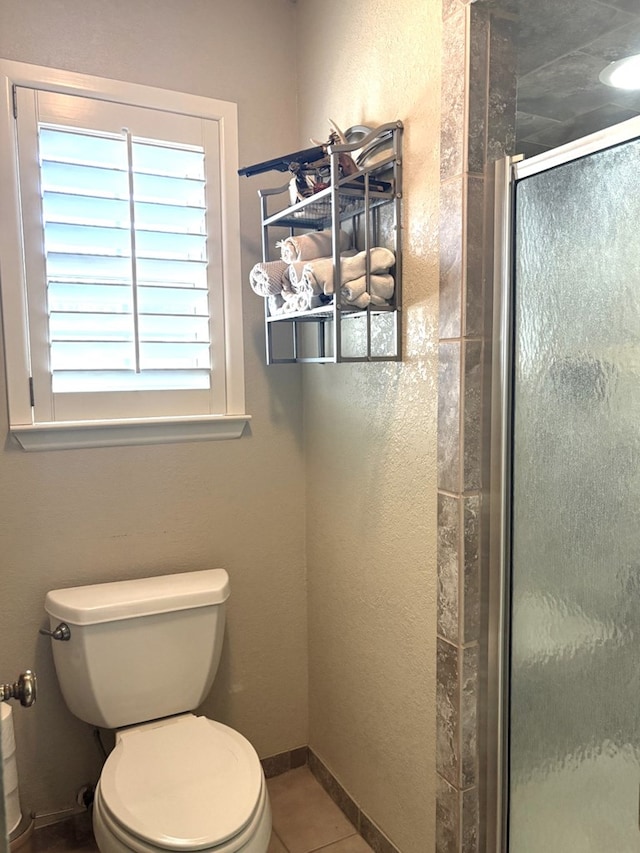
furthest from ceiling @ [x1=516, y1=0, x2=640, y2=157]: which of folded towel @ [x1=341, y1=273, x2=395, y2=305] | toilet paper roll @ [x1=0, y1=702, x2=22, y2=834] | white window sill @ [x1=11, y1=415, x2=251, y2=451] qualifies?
toilet paper roll @ [x1=0, y1=702, x2=22, y2=834]

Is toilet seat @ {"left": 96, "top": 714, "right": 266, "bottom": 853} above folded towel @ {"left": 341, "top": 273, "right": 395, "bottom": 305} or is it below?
below

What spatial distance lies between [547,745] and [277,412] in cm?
123

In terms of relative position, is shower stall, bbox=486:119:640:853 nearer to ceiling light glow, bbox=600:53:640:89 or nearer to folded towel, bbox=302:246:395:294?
folded towel, bbox=302:246:395:294

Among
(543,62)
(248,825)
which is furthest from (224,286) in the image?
(248,825)

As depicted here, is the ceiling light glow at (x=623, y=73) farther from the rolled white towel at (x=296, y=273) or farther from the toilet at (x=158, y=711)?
the toilet at (x=158, y=711)

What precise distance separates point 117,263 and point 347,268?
725 mm

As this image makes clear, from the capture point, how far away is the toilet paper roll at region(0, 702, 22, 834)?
1.61 m

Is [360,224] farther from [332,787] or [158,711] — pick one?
[332,787]

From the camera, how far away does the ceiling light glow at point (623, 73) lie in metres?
1.78

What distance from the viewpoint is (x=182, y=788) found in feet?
4.64

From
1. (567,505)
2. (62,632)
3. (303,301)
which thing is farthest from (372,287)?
(62,632)

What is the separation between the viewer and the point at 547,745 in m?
1.28

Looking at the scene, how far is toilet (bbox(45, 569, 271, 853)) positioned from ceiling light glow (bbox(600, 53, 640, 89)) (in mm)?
1888

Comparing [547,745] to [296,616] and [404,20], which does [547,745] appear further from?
[404,20]
